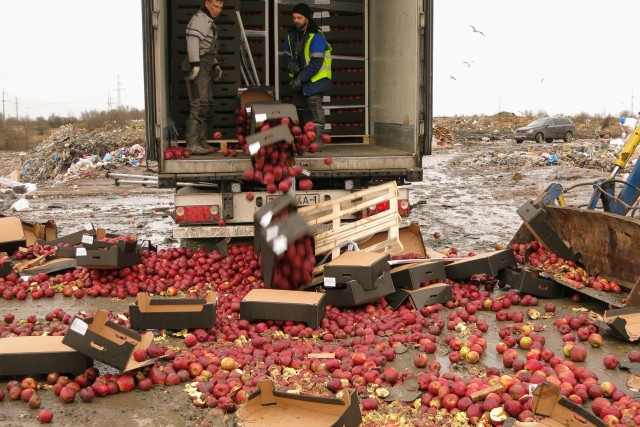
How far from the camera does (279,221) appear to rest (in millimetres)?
6586

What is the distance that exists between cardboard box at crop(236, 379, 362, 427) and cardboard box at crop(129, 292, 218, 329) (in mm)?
1857

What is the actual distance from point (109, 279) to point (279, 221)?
2302mm

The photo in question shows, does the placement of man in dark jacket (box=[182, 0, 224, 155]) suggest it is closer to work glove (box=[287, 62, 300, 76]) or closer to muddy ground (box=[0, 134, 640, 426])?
work glove (box=[287, 62, 300, 76])

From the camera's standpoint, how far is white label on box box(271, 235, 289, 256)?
6.46m

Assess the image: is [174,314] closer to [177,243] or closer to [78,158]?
[177,243]

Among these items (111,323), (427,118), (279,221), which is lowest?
(111,323)

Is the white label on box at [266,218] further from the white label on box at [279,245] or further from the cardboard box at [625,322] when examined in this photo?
the cardboard box at [625,322]

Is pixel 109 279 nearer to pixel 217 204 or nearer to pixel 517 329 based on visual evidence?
pixel 217 204

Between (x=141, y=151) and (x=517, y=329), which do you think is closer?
(x=517, y=329)

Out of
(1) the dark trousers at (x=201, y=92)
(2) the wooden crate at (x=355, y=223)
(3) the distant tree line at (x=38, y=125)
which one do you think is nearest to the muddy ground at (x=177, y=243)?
(2) the wooden crate at (x=355, y=223)

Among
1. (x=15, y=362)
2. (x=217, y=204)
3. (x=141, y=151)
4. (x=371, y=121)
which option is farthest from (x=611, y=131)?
(x=15, y=362)

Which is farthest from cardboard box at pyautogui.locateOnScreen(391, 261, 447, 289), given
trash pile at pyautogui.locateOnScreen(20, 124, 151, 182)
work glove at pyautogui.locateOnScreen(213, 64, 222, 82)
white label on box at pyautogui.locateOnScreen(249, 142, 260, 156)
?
trash pile at pyautogui.locateOnScreen(20, 124, 151, 182)

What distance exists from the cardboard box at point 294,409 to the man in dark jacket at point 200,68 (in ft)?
17.1

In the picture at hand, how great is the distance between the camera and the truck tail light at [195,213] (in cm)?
793
